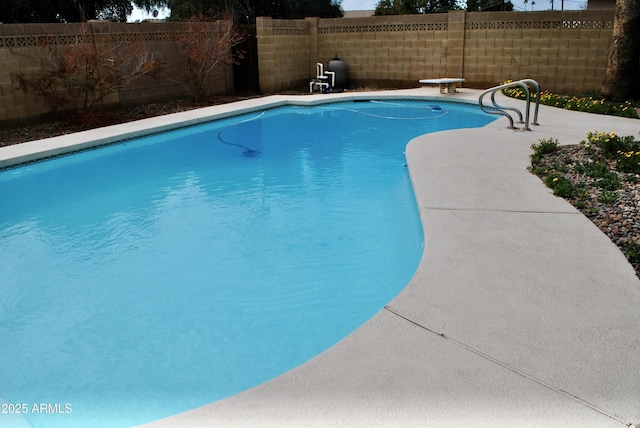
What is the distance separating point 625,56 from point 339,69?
22.8 feet

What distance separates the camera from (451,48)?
45.6 ft

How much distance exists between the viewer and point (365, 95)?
13.4m

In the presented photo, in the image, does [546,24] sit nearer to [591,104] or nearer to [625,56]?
[625,56]

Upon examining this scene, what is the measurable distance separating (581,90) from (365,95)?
503 centimetres

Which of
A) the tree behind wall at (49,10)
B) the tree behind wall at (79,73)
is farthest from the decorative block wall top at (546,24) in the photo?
the tree behind wall at (49,10)

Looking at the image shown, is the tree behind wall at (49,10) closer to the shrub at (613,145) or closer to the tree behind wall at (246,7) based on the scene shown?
the tree behind wall at (246,7)

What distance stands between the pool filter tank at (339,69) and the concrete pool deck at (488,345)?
10.6 metres

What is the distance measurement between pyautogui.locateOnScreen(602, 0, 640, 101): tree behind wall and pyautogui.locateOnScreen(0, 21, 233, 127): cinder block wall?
8.88 metres

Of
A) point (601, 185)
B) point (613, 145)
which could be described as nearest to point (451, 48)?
point (613, 145)

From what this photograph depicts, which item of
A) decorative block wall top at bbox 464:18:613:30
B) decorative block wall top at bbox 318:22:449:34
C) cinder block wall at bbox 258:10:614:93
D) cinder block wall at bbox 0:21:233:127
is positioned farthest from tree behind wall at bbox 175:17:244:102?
decorative block wall top at bbox 464:18:613:30

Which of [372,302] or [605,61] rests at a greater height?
[605,61]

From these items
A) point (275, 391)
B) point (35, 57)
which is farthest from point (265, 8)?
point (275, 391)

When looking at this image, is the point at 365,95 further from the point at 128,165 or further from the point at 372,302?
the point at 372,302

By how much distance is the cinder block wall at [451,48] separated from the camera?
12461 millimetres
